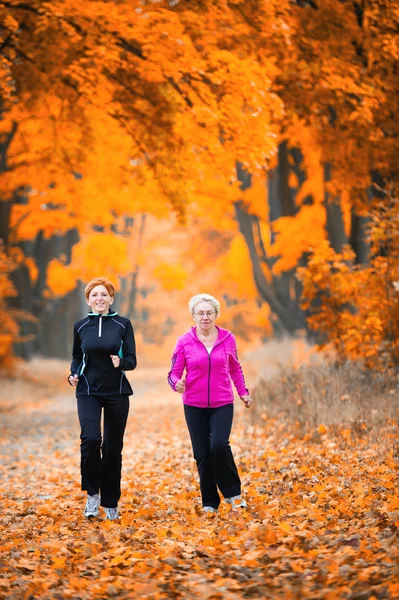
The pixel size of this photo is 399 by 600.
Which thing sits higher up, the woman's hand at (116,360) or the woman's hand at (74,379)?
the woman's hand at (116,360)

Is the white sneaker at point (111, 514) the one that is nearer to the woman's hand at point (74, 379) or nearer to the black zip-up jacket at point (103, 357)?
the black zip-up jacket at point (103, 357)

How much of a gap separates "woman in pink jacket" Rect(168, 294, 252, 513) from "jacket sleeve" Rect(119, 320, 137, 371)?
Answer: 1.08 feet

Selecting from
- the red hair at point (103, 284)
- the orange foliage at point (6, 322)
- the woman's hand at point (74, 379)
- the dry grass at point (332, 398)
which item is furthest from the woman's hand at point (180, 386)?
the orange foliage at point (6, 322)

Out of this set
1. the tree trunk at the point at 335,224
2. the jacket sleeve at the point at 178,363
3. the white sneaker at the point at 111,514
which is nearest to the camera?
the jacket sleeve at the point at 178,363

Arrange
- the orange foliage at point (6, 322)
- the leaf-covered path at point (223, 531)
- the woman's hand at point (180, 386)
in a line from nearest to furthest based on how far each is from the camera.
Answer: the leaf-covered path at point (223, 531) < the woman's hand at point (180, 386) < the orange foliage at point (6, 322)

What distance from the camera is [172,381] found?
667 centimetres

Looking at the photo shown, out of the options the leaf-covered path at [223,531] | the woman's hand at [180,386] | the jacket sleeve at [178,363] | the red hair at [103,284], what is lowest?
the leaf-covered path at [223,531]

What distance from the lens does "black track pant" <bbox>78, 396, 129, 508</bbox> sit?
6820 mm

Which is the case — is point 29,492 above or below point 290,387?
below

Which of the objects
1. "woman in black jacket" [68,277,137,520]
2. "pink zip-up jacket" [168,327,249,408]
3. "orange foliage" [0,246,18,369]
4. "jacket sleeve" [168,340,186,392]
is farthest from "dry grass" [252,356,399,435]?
"orange foliage" [0,246,18,369]

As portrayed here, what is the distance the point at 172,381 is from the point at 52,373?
2126 cm

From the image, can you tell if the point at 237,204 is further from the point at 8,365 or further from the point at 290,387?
the point at 290,387

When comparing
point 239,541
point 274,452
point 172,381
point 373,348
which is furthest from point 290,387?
point 239,541

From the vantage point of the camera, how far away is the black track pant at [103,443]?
6.82 meters
